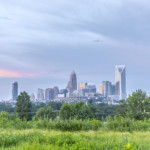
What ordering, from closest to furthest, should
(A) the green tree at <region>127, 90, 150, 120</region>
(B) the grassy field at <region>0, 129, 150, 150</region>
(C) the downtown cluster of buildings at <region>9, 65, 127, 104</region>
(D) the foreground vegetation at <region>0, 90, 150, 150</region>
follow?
1. (B) the grassy field at <region>0, 129, 150, 150</region>
2. (D) the foreground vegetation at <region>0, 90, 150, 150</region>
3. (A) the green tree at <region>127, 90, 150, 120</region>
4. (C) the downtown cluster of buildings at <region>9, 65, 127, 104</region>

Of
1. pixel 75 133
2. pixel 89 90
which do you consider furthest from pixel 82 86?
pixel 75 133

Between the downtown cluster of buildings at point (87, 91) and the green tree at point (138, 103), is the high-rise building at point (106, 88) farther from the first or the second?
the green tree at point (138, 103)

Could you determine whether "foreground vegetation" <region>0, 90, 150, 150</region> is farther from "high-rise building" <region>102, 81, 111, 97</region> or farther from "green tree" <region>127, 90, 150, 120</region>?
"high-rise building" <region>102, 81, 111, 97</region>

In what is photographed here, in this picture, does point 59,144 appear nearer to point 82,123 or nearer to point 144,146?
point 144,146

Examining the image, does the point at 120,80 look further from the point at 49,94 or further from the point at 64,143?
the point at 64,143

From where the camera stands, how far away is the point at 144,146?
5.06m

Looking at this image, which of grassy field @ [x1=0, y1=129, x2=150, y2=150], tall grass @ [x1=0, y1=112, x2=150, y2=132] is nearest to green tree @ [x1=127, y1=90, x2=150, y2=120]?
tall grass @ [x1=0, y1=112, x2=150, y2=132]

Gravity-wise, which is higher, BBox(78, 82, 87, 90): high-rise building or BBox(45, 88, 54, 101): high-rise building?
BBox(78, 82, 87, 90): high-rise building

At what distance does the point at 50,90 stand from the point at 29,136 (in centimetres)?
15229

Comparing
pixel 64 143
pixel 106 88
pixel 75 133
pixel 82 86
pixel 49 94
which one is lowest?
pixel 49 94

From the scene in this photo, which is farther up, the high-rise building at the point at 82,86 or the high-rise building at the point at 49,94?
the high-rise building at the point at 82,86

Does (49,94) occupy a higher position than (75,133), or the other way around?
(75,133)

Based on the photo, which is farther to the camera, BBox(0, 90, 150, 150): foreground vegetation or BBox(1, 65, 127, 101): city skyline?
BBox(1, 65, 127, 101): city skyline

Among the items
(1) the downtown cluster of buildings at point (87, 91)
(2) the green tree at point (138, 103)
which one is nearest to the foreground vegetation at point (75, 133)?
(2) the green tree at point (138, 103)
